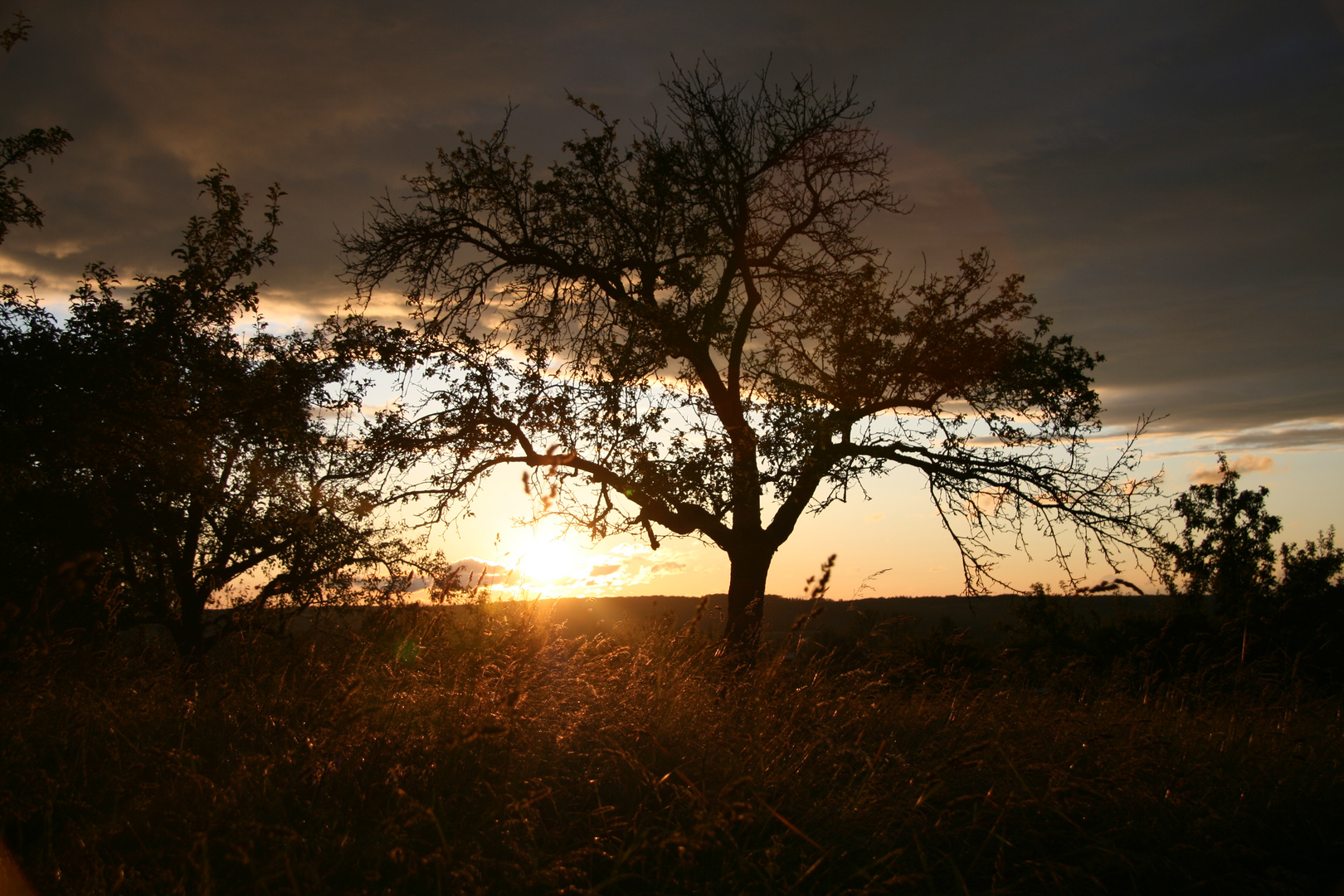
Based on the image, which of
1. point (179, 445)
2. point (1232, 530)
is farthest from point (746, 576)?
point (1232, 530)

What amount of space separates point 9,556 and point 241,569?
3.64 meters

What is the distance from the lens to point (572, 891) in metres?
2.73

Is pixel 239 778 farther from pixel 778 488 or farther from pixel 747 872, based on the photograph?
pixel 778 488

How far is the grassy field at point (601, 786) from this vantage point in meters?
2.81

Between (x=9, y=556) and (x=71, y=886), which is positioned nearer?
(x=71, y=886)

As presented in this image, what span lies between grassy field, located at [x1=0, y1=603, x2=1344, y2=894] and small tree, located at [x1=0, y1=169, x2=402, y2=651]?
13.7 feet

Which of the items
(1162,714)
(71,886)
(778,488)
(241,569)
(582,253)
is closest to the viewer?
(71,886)

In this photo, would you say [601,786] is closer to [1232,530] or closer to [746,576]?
[746,576]

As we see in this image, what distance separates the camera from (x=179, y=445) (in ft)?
30.0

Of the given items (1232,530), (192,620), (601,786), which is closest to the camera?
(601,786)

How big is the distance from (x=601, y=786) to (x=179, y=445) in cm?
817

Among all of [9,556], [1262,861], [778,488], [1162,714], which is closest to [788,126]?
[778,488]

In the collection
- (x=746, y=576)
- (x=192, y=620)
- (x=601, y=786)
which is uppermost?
(x=746, y=576)

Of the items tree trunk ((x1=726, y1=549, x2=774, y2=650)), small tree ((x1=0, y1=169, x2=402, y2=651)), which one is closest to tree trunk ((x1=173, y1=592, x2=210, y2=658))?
small tree ((x1=0, y1=169, x2=402, y2=651))
